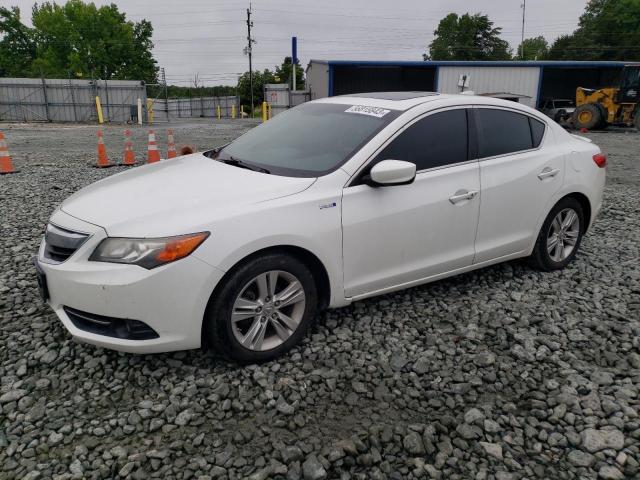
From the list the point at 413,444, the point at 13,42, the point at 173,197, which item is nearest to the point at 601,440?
the point at 413,444

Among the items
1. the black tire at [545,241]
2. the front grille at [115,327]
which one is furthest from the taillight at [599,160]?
the front grille at [115,327]

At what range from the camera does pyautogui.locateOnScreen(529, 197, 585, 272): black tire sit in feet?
15.1

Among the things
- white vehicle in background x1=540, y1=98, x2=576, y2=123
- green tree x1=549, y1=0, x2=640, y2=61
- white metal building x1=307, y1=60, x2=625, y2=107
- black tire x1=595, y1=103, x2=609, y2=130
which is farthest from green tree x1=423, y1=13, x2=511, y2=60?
black tire x1=595, y1=103, x2=609, y2=130

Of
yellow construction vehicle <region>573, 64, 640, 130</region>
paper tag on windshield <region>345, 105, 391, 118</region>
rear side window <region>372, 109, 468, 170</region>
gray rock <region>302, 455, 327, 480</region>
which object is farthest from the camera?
yellow construction vehicle <region>573, 64, 640, 130</region>

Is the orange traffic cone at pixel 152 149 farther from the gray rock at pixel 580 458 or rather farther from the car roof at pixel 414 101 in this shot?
the gray rock at pixel 580 458

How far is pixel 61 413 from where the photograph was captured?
9.12 ft

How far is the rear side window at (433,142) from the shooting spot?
3.66 meters

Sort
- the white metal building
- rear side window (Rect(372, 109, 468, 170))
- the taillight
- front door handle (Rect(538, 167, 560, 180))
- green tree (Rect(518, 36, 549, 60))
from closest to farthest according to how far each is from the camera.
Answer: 1. rear side window (Rect(372, 109, 468, 170))
2. front door handle (Rect(538, 167, 560, 180))
3. the taillight
4. the white metal building
5. green tree (Rect(518, 36, 549, 60))

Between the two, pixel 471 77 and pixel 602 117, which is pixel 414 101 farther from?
pixel 471 77

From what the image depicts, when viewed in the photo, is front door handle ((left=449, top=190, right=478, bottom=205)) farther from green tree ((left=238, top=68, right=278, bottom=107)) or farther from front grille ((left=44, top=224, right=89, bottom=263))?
green tree ((left=238, top=68, right=278, bottom=107))

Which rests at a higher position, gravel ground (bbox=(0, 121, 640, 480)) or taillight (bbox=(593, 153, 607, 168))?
taillight (bbox=(593, 153, 607, 168))

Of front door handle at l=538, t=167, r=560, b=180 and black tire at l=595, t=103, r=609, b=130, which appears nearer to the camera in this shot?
front door handle at l=538, t=167, r=560, b=180

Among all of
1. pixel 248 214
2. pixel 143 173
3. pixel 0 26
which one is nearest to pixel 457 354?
pixel 248 214

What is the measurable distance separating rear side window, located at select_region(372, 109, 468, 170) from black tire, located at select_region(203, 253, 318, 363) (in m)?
0.94
